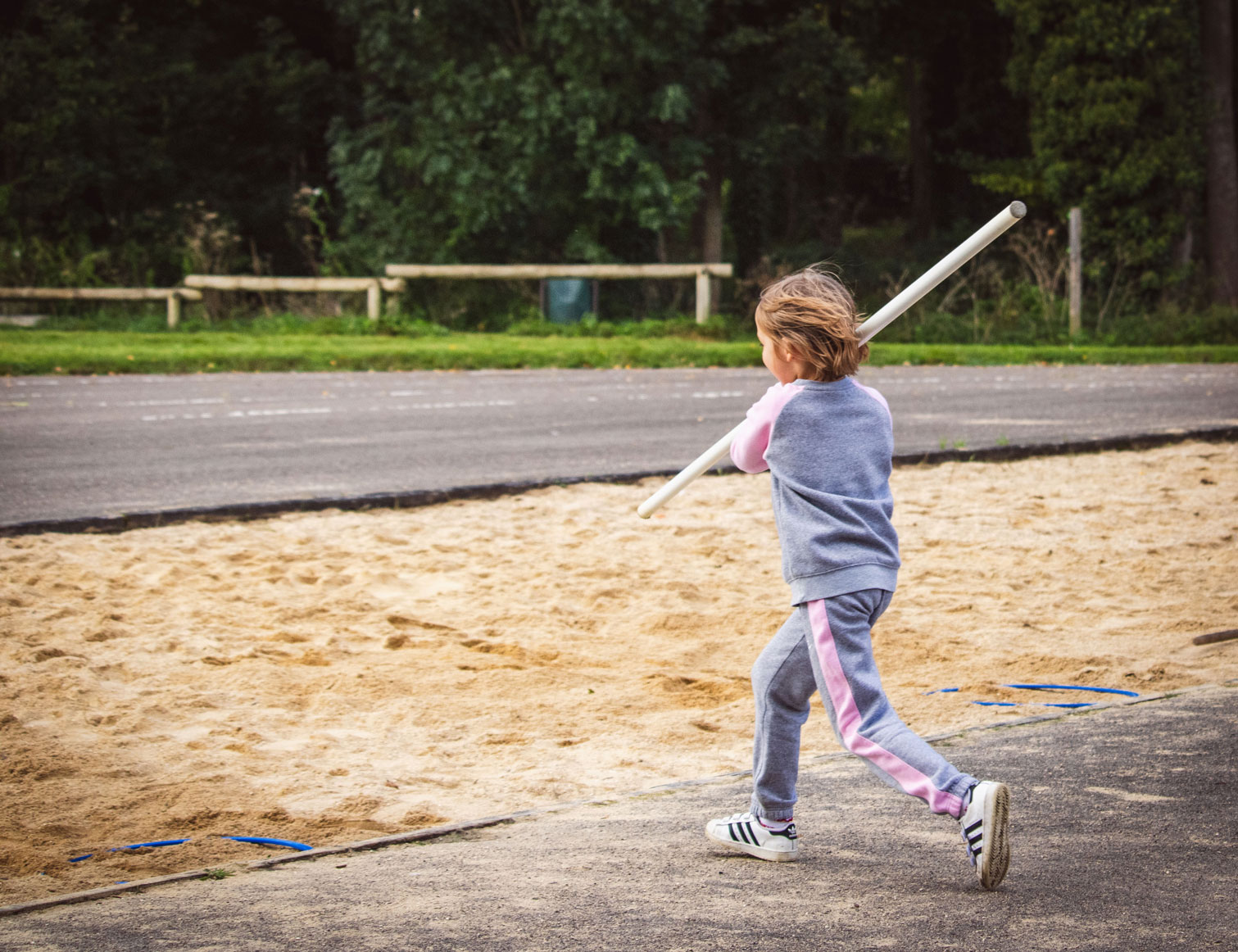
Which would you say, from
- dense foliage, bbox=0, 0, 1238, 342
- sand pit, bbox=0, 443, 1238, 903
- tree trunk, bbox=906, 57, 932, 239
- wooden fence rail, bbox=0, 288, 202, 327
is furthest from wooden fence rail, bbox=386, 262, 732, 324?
tree trunk, bbox=906, 57, 932, 239

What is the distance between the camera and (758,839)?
3236 mm

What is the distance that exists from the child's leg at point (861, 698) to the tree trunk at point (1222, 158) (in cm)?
2551

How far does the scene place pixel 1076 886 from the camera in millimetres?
2979

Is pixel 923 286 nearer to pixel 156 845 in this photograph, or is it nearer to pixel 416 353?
pixel 156 845

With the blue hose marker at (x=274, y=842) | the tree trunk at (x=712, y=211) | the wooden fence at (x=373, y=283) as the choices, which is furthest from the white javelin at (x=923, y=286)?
the tree trunk at (x=712, y=211)

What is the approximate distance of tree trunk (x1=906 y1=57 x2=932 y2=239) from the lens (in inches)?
1500

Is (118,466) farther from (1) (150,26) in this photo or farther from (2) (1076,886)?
(1) (150,26)

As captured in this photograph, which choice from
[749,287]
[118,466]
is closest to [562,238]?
[749,287]

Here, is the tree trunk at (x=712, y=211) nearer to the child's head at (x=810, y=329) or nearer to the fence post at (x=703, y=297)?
the fence post at (x=703, y=297)

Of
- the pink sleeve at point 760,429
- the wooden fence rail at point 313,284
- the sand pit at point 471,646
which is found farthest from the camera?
the wooden fence rail at point 313,284

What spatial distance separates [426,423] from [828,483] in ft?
28.0

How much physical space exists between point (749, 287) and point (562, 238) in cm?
416

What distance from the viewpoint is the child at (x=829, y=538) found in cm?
308

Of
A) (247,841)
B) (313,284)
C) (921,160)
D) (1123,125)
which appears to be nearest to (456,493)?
(247,841)
